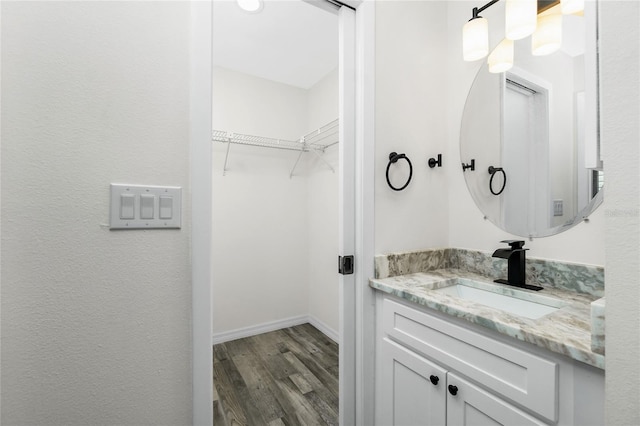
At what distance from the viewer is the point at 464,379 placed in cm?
88

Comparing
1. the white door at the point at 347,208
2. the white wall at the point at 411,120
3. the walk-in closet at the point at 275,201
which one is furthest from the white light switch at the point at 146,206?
the walk-in closet at the point at 275,201

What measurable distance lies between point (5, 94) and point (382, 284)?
124 centimetres

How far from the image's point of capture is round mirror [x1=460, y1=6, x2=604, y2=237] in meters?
1.10

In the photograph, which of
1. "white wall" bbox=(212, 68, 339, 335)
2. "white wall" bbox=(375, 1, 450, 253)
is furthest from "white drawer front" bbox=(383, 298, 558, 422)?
"white wall" bbox=(212, 68, 339, 335)

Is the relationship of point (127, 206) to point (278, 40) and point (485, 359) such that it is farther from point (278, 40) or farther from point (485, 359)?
point (278, 40)

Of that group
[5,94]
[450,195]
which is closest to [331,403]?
[450,195]

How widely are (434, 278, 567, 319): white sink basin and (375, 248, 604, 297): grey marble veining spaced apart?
161 millimetres

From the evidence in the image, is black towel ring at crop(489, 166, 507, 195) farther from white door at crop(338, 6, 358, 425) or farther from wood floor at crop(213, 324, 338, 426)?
wood floor at crop(213, 324, 338, 426)

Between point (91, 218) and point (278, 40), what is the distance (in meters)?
1.87

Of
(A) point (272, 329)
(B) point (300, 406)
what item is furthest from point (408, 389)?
(A) point (272, 329)

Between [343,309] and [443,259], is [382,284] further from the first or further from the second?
[443,259]

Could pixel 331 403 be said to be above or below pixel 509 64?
below

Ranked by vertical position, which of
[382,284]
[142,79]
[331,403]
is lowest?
[331,403]

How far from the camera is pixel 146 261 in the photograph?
808mm
